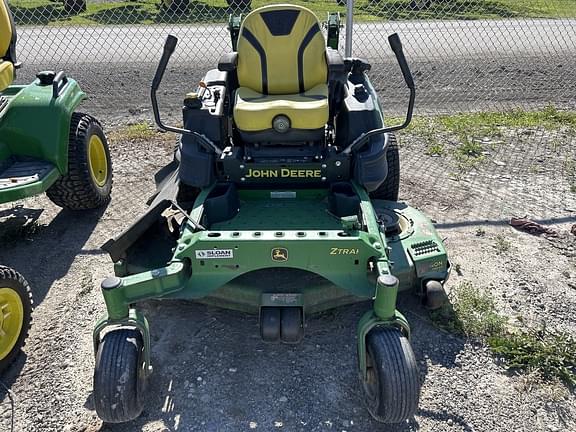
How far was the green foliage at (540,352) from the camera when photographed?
10.0 feet

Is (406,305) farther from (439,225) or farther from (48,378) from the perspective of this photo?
(48,378)

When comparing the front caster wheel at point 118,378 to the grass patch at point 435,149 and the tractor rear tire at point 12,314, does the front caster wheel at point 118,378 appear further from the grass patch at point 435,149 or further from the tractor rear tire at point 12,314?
the grass patch at point 435,149

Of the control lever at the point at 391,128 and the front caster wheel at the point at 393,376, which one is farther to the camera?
the control lever at the point at 391,128

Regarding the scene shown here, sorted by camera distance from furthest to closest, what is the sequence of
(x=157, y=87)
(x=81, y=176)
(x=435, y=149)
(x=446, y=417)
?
1. (x=435, y=149)
2. (x=81, y=176)
3. (x=157, y=87)
4. (x=446, y=417)

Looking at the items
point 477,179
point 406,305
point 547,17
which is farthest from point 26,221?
point 547,17

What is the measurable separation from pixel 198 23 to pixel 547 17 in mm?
7553

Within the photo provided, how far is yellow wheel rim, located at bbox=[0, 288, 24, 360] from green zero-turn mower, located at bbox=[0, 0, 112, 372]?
85cm

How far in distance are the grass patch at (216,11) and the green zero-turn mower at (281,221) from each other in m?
6.65

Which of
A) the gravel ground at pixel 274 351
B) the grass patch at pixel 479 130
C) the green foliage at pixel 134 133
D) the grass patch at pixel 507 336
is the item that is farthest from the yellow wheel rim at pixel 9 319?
the grass patch at pixel 479 130

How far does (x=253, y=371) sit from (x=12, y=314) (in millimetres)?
1355

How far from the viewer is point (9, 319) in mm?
3086

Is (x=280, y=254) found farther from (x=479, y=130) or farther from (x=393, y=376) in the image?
(x=479, y=130)

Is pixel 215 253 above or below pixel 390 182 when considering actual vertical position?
above

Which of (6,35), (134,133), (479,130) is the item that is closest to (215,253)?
(6,35)
